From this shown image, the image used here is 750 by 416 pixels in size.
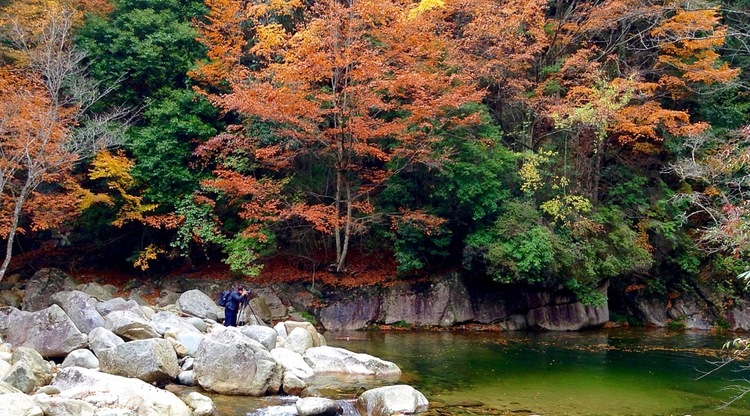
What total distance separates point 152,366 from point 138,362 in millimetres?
253

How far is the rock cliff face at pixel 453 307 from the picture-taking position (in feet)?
67.8

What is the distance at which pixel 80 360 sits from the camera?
36.1 feet

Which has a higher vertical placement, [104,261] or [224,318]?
[104,261]

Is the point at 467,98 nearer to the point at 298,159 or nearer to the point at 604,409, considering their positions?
the point at 298,159

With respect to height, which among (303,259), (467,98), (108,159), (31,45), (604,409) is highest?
(31,45)

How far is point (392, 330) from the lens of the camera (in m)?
20.1

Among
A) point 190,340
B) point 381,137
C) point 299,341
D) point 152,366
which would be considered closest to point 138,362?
point 152,366

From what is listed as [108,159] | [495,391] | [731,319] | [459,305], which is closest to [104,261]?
[108,159]

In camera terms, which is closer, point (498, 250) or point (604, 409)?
point (604, 409)

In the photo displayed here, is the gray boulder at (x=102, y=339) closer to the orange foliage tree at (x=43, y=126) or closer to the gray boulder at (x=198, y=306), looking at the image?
the gray boulder at (x=198, y=306)

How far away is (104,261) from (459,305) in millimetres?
14600

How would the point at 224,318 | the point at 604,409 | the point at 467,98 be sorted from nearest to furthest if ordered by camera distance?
the point at 604,409
the point at 224,318
the point at 467,98

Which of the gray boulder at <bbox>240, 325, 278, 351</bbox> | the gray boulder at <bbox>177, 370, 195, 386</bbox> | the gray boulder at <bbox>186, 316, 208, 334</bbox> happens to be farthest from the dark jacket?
the gray boulder at <bbox>177, 370, 195, 386</bbox>

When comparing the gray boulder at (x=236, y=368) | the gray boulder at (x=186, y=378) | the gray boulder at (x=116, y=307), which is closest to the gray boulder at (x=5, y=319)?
the gray boulder at (x=116, y=307)
